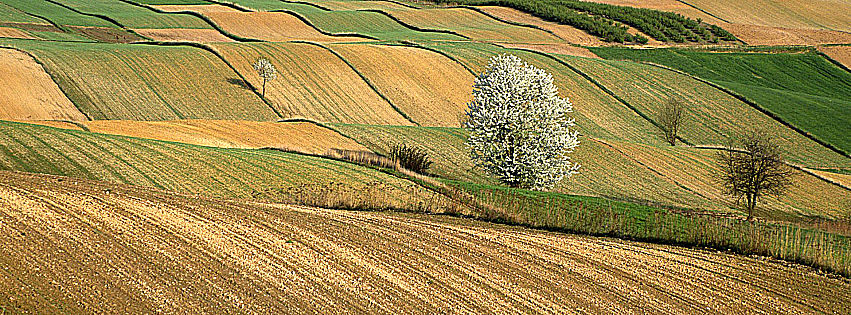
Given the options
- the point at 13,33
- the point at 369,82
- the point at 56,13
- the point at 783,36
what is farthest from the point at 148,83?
the point at 783,36

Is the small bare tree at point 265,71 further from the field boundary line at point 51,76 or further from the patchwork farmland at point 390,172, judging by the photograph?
the field boundary line at point 51,76

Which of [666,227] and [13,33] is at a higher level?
[666,227]

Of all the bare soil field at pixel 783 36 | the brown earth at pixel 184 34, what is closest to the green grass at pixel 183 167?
the brown earth at pixel 184 34

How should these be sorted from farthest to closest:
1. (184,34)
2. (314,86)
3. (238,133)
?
1. (184,34)
2. (314,86)
3. (238,133)

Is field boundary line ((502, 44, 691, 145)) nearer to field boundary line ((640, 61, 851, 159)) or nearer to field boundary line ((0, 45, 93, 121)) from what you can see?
field boundary line ((640, 61, 851, 159))

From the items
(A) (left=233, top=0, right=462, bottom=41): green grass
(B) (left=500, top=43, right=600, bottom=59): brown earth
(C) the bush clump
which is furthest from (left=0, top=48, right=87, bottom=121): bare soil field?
(B) (left=500, top=43, right=600, bottom=59): brown earth

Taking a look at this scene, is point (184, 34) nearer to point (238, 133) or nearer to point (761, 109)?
point (238, 133)
